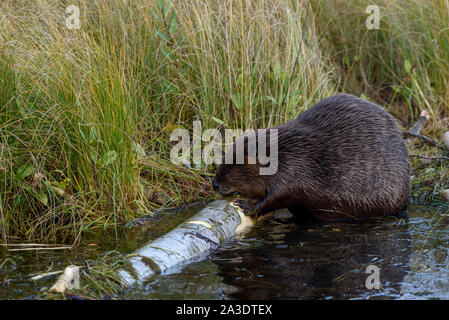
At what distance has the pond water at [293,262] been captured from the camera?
10.4ft

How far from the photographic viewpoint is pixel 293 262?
3.66 metres

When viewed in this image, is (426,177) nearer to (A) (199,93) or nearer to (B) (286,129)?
(B) (286,129)

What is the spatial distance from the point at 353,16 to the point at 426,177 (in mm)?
2695

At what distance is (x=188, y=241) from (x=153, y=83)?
6.64 feet

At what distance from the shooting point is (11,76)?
4.11 metres

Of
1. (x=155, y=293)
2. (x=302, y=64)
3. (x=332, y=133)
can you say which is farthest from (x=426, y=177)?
(x=155, y=293)

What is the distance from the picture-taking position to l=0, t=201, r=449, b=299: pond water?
3.16m

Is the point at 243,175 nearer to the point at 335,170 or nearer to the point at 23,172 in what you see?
the point at 335,170

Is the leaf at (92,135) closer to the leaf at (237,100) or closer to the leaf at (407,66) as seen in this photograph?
the leaf at (237,100)

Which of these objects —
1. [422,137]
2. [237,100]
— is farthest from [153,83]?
[422,137]

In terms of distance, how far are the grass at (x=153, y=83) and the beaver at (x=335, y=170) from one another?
55cm

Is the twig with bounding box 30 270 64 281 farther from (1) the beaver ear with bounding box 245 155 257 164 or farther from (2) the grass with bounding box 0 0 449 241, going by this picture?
(1) the beaver ear with bounding box 245 155 257 164

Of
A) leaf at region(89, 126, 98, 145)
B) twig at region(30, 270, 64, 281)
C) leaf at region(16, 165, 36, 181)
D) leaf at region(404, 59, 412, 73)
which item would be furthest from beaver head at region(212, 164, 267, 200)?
leaf at region(404, 59, 412, 73)

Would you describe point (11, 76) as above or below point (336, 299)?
above
